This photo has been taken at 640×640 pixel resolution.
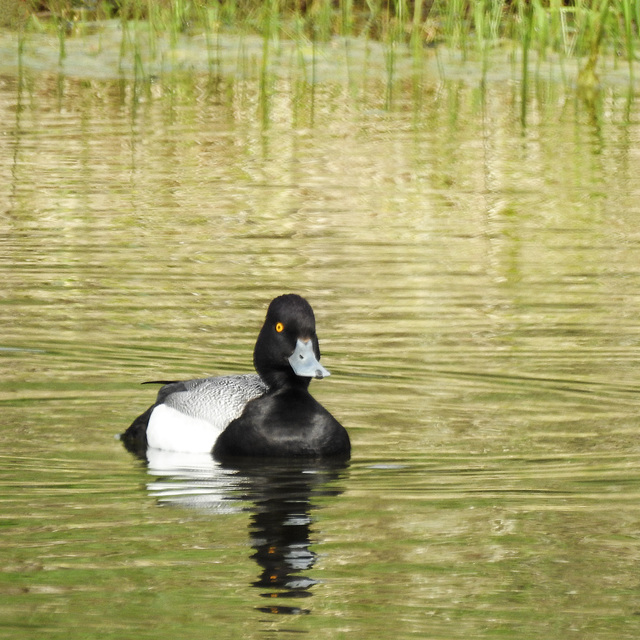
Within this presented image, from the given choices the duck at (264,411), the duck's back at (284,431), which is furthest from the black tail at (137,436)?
the duck's back at (284,431)

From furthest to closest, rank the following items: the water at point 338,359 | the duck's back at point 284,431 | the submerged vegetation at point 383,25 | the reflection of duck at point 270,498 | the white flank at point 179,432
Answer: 1. the submerged vegetation at point 383,25
2. the white flank at point 179,432
3. the duck's back at point 284,431
4. the reflection of duck at point 270,498
5. the water at point 338,359

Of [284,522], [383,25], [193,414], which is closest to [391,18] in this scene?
[383,25]

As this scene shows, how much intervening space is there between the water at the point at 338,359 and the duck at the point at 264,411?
0.56ft

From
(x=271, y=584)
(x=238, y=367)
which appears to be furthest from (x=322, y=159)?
(x=271, y=584)

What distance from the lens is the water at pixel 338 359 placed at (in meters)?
4.89

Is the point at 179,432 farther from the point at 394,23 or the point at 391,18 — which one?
the point at 391,18

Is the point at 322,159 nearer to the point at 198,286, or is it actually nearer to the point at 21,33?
the point at 198,286

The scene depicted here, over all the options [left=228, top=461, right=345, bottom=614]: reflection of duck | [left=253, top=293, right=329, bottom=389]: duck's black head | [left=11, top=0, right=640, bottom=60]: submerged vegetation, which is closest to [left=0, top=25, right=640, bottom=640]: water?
[left=228, top=461, right=345, bottom=614]: reflection of duck

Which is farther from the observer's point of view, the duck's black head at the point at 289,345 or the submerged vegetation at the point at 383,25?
the submerged vegetation at the point at 383,25

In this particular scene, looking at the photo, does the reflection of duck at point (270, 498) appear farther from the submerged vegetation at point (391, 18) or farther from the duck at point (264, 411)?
the submerged vegetation at point (391, 18)

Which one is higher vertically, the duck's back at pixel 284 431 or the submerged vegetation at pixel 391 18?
the submerged vegetation at pixel 391 18

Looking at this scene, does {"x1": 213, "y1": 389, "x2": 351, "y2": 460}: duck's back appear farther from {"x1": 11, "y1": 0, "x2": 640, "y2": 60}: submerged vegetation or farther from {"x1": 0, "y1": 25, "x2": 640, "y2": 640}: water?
{"x1": 11, "y1": 0, "x2": 640, "y2": 60}: submerged vegetation

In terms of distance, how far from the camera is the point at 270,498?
6.13m

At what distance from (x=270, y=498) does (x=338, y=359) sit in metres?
2.18
